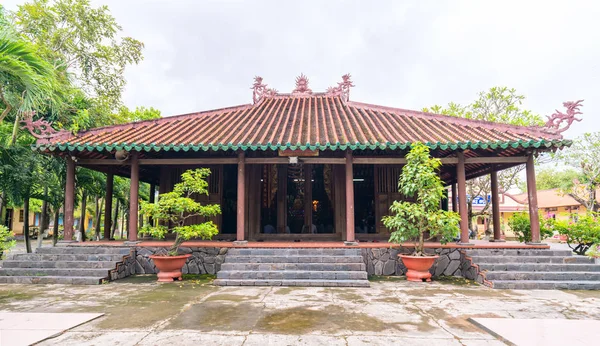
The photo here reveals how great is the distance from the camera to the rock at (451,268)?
25.5 ft

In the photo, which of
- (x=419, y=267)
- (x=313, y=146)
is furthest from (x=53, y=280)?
(x=419, y=267)

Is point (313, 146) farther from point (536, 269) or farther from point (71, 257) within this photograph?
point (71, 257)

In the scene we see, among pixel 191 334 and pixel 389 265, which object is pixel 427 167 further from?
pixel 191 334

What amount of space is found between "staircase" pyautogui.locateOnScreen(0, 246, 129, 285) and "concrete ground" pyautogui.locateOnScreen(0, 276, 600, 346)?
0.38 meters

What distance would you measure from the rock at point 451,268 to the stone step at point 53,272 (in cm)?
723

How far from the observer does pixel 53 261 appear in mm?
7434

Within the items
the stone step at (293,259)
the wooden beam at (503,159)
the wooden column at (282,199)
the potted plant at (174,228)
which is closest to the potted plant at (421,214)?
the stone step at (293,259)

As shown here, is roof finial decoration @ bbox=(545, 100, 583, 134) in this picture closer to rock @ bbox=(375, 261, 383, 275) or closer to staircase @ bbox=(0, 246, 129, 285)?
rock @ bbox=(375, 261, 383, 275)

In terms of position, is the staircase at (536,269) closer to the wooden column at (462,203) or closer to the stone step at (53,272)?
the wooden column at (462,203)

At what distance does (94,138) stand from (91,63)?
6964 mm

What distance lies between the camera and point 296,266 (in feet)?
23.4

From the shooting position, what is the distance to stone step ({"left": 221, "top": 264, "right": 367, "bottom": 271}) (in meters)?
7.03

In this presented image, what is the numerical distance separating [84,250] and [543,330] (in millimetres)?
8564

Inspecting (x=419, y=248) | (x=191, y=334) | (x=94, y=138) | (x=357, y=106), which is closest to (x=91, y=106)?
(x=94, y=138)
